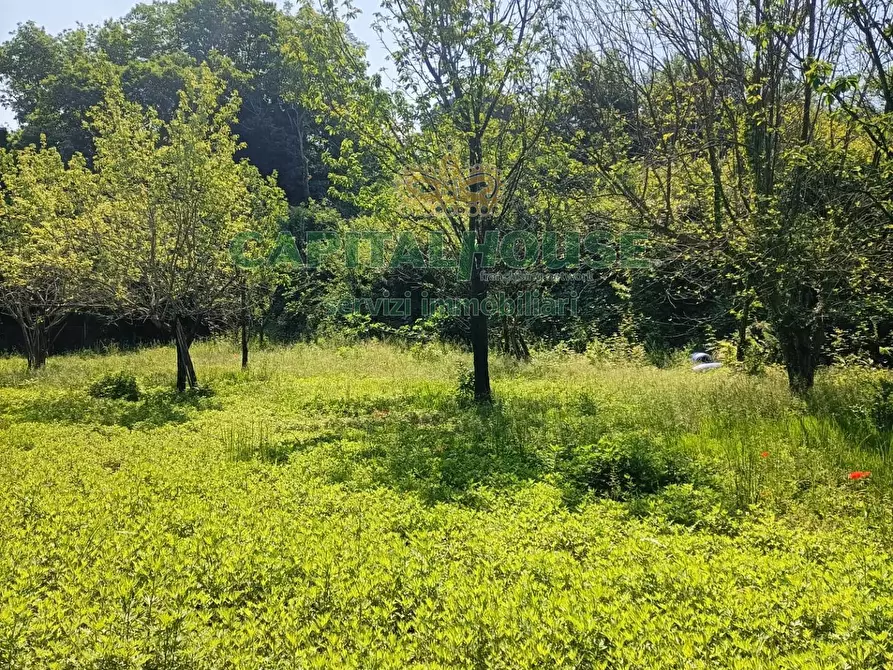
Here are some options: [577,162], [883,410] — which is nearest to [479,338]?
[577,162]

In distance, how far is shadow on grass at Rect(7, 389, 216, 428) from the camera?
8.57 metres

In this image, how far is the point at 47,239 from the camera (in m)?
12.3

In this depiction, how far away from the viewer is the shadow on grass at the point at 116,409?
8570 mm

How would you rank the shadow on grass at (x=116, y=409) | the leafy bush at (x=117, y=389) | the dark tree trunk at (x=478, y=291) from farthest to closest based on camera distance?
the leafy bush at (x=117, y=389) → the dark tree trunk at (x=478, y=291) → the shadow on grass at (x=116, y=409)

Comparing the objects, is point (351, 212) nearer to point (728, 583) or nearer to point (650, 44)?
point (650, 44)

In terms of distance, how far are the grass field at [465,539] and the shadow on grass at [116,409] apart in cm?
55

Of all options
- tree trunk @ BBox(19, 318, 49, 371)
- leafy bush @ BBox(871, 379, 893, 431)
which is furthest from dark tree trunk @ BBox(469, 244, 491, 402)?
tree trunk @ BBox(19, 318, 49, 371)

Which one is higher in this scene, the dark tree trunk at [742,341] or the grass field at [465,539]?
the dark tree trunk at [742,341]

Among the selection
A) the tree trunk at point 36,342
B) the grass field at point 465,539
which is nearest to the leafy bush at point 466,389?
the grass field at point 465,539

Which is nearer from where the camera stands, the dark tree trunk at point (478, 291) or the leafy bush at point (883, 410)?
the leafy bush at point (883, 410)

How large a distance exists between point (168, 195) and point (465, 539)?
9.55 m

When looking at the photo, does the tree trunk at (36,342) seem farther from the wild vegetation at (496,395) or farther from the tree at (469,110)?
the tree at (469,110)

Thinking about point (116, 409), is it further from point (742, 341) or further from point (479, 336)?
point (742, 341)

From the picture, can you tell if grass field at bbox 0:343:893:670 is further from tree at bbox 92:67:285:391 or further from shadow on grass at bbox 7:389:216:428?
tree at bbox 92:67:285:391
